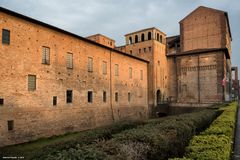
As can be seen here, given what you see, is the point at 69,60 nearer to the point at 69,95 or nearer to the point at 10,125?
the point at 69,95

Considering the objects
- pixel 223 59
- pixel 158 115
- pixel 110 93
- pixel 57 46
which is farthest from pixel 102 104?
pixel 223 59

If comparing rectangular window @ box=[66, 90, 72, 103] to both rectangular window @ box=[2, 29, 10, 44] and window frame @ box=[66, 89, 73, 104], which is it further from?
rectangular window @ box=[2, 29, 10, 44]

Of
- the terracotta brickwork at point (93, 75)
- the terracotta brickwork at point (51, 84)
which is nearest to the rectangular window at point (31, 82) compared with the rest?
the terracotta brickwork at point (93, 75)

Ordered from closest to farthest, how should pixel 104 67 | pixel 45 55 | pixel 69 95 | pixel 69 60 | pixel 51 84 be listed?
1. pixel 45 55
2. pixel 51 84
3. pixel 69 95
4. pixel 69 60
5. pixel 104 67

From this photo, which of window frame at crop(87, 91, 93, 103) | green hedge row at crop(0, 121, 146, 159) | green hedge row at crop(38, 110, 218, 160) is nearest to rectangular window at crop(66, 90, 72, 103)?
window frame at crop(87, 91, 93, 103)

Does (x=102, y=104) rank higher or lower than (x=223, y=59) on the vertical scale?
lower

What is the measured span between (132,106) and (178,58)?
15.2m

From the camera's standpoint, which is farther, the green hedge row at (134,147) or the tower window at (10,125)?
the tower window at (10,125)

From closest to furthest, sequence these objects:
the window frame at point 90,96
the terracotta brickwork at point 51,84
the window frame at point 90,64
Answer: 1. the terracotta brickwork at point 51,84
2. the window frame at point 90,96
3. the window frame at point 90,64

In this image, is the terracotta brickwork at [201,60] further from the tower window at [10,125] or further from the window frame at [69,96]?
the tower window at [10,125]

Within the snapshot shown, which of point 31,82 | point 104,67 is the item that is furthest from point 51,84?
point 104,67

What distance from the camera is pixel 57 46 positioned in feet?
60.2

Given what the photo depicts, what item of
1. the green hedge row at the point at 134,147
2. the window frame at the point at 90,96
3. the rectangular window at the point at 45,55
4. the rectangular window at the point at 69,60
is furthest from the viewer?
the window frame at the point at 90,96

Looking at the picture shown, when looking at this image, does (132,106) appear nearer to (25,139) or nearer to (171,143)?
(25,139)
